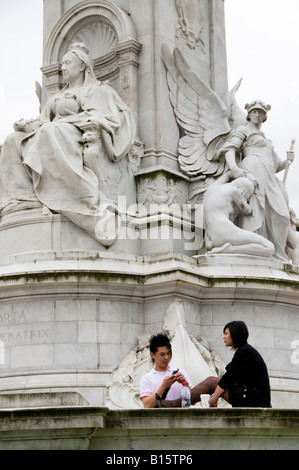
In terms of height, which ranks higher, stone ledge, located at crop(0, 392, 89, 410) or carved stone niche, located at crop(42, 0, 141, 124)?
carved stone niche, located at crop(42, 0, 141, 124)

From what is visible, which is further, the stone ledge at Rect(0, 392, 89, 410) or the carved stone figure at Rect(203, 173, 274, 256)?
the carved stone figure at Rect(203, 173, 274, 256)

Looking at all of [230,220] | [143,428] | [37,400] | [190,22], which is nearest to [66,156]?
[230,220]

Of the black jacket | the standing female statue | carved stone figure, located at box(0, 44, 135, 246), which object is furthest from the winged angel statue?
the black jacket

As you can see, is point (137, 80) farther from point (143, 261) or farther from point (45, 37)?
point (143, 261)

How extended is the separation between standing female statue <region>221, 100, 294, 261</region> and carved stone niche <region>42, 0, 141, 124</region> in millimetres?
2026

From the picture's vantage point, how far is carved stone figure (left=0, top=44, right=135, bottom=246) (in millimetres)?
15062

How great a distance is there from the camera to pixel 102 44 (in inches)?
700

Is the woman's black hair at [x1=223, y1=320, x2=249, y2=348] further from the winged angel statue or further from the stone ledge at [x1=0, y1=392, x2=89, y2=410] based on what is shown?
the winged angel statue

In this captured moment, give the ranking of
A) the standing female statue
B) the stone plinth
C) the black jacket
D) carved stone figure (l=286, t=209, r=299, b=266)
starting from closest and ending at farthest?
the black jacket
the stone plinth
the standing female statue
carved stone figure (l=286, t=209, r=299, b=266)

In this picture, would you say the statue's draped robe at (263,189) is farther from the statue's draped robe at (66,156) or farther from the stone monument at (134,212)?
the statue's draped robe at (66,156)

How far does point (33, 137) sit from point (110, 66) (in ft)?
8.54

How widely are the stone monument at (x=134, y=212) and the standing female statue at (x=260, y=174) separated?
3 centimetres
